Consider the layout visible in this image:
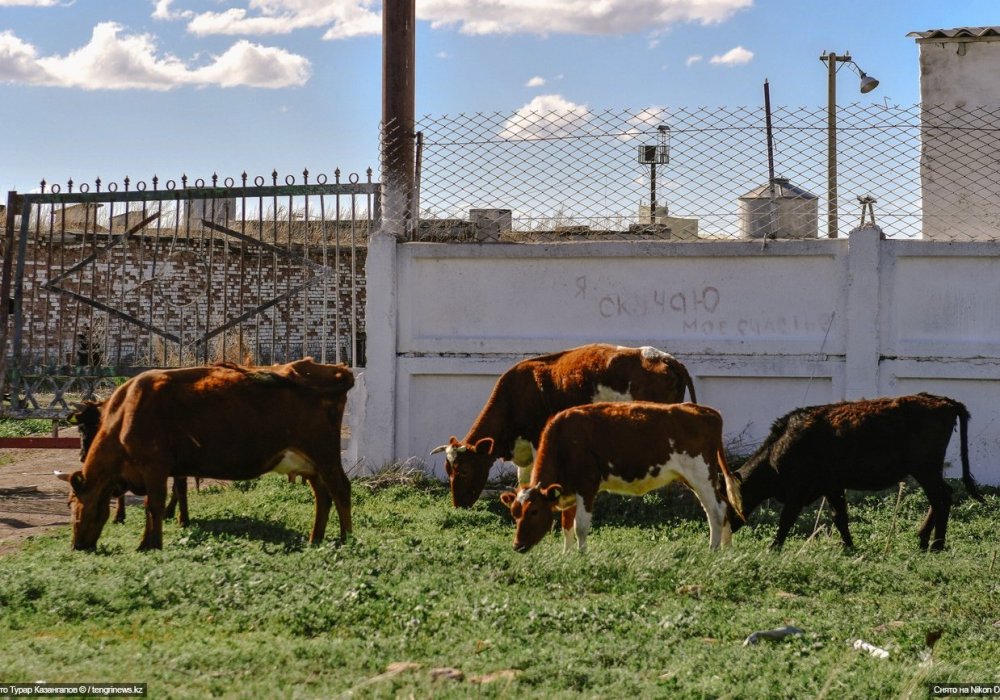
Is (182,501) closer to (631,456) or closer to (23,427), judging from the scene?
(631,456)

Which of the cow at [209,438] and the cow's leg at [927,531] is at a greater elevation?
the cow at [209,438]

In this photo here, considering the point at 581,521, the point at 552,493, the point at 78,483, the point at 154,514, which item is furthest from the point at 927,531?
the point at 78,483

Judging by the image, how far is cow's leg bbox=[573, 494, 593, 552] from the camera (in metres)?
9.20

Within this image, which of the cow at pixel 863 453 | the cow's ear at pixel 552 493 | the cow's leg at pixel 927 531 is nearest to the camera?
the cow's ear at pixel 552 493

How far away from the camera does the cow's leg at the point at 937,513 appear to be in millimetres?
9398

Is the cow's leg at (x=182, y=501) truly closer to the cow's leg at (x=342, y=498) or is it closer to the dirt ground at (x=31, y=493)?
the dirt ground at (x=31, y=493)

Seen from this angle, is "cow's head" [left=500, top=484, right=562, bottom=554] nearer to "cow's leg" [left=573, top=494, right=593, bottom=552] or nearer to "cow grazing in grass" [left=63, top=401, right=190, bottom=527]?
"cow's leg" [left=573, top=494, right=593, bottom=552]

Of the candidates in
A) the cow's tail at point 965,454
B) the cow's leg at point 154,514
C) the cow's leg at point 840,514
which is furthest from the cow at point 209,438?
the cow's tail at point 965,454

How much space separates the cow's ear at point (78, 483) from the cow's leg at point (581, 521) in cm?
376

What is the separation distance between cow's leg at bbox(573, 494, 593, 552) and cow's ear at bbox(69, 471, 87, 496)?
12.3 ft

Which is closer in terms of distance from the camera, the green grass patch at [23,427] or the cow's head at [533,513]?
the cow's head at [533,513]

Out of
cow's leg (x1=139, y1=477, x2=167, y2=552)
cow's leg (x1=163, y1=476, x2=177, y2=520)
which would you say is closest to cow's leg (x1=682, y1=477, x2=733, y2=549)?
cow's leg (x1=139, y1=477, x2=167, y2=552)

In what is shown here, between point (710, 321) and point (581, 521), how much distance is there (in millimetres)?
4136

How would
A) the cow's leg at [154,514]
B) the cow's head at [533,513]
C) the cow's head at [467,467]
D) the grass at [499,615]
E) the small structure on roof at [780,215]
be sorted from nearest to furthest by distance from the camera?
the grass at [499,615], the cow's head at [533,513], the cow's leg at [154,514], the cow's head at [467,467], the small structure on roof at [780,215]
